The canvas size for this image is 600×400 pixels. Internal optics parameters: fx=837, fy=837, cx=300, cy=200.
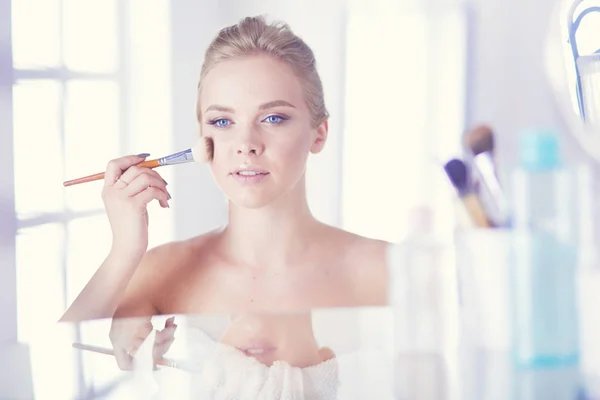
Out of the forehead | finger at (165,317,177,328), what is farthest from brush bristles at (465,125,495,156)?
finger at (165,317,177,328)

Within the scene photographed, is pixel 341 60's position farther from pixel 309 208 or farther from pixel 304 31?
pixel 309 208

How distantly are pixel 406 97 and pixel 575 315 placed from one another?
0.33 meters

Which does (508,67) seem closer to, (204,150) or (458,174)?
(458,174)

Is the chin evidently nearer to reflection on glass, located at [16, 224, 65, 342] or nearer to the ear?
the ear

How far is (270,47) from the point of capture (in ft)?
3.36

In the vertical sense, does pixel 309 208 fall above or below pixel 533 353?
above

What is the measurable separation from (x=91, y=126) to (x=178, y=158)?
4.7 inches

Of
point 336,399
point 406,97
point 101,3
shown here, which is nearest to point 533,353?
point 336,399

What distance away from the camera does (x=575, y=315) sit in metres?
0.98

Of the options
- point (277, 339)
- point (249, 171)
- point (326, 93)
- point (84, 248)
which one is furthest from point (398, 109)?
point (84, 248)

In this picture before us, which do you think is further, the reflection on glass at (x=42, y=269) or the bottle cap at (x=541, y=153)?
the reflection on glass at (x=42, y=269)

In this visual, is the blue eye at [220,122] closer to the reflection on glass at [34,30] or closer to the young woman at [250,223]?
the young woman at [250,223]

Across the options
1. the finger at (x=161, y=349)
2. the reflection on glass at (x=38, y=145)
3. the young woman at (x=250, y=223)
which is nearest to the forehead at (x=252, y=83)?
the young woman at (x=250, y=223)

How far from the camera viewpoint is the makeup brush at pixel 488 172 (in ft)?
3.35
